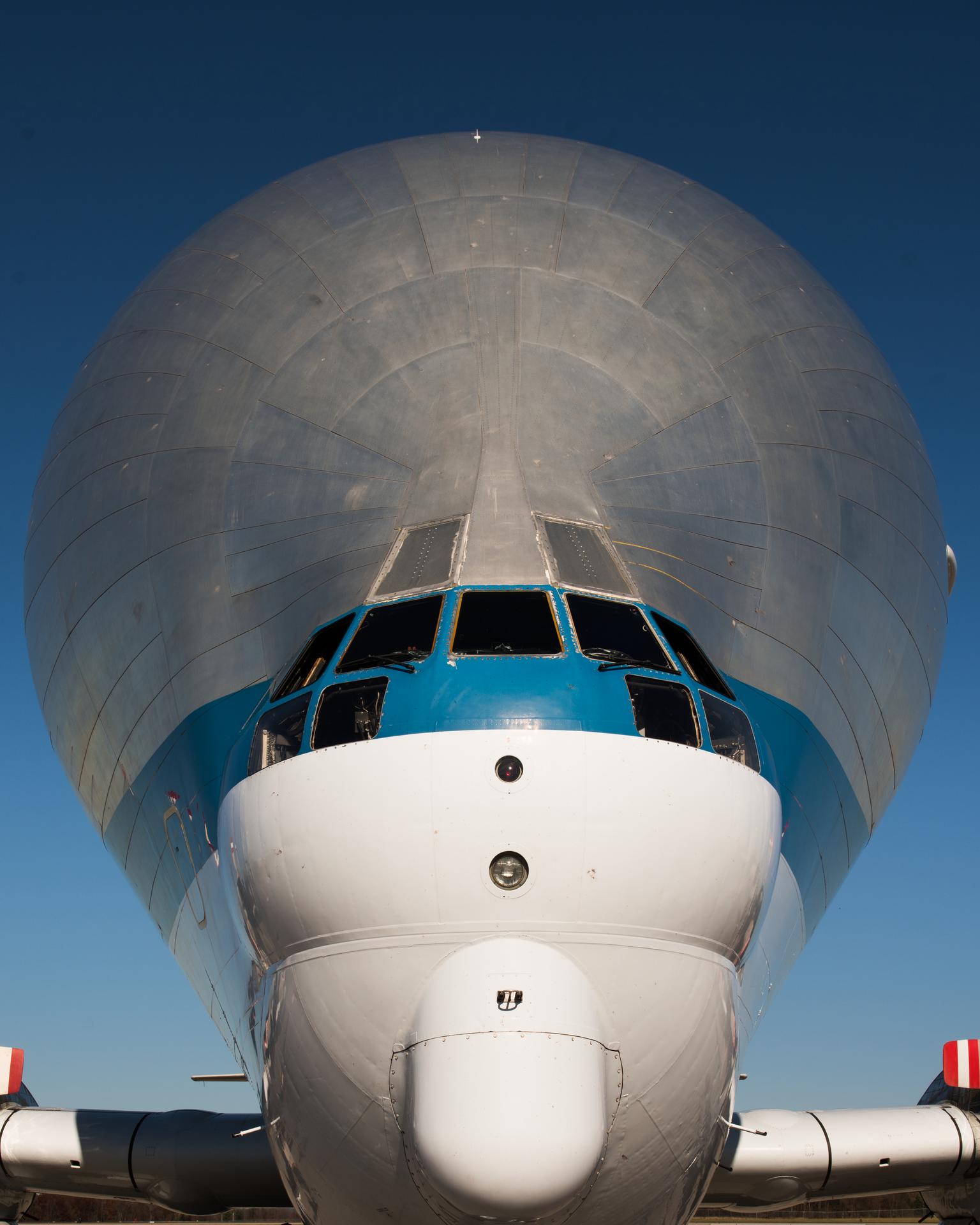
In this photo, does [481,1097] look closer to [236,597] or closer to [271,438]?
[236,597]

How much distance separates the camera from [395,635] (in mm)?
6391

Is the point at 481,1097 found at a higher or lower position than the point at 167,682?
lower

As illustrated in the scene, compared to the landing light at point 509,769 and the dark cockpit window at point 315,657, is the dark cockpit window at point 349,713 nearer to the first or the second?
the dark cockpit window at point 315,657

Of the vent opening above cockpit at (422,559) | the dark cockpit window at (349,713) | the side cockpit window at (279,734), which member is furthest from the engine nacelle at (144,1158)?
the vent opening above cockpit at (422,559)

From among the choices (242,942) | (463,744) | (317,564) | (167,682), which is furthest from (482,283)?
(242,942)

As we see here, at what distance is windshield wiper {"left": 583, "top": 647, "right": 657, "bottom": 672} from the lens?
6113 mm

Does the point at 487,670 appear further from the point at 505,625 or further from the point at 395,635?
the point at 395,635

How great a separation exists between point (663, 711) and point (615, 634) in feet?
1.89

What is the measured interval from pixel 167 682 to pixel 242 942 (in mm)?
2324

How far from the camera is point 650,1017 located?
17.6 feet

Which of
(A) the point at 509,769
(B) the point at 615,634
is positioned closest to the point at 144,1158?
(A) the point at 509,769

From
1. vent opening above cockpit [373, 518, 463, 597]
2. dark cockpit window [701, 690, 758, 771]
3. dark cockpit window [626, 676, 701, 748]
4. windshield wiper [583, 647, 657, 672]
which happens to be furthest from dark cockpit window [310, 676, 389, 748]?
dark cockpit window [701, 690, 758, 771]

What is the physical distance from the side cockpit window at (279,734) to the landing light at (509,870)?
1.26 m

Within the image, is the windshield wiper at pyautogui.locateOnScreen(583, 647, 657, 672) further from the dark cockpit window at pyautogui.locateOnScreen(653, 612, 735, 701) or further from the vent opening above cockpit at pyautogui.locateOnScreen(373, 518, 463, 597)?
the vent opening above cockpit at pyautogui.locateOnScreen(373, 518, 463, 597)
